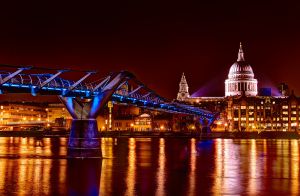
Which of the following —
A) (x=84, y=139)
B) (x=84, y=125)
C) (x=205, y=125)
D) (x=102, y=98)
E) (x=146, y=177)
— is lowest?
(x=146, y=177)

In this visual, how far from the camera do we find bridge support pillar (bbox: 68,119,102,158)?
66000 millimetres

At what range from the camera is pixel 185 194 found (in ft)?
131

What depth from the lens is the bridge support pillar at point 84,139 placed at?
217 feet

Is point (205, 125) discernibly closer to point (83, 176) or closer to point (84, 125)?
point (84, 125)

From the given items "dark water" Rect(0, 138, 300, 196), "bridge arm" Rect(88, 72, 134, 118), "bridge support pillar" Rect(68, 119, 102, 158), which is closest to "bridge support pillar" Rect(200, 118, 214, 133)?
"dark water" Rect(0, 138, 300, 196)


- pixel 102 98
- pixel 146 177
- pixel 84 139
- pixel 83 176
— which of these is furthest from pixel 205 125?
pixel 83 176

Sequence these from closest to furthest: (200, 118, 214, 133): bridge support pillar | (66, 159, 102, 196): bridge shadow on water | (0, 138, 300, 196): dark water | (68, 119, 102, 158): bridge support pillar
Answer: (66, 159, 102, 196): bridge shadow on water < (0, 138, 300, 196): dark water < (68, 119, 102, 158): bridge support pillar < (200, 118, 214, 133): bridge support pillar

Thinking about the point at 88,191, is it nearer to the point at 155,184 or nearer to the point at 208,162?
the point at 155,184

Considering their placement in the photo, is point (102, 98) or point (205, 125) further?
point (205, 125)

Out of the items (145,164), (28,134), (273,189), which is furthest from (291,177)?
(28,134)

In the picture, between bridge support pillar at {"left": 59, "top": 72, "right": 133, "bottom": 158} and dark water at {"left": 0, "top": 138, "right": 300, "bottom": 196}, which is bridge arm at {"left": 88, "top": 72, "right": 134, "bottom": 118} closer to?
bridge support pillar at {"left": 59, "top": 72, "right": 133, "bottom": 158}

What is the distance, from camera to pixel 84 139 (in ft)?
217

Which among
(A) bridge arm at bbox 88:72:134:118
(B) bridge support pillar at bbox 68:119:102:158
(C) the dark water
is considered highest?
(A) bridge arm at bbox 88:72:134:118

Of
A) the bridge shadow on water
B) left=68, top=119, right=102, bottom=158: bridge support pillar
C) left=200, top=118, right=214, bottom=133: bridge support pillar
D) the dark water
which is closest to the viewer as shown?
the bridge shadow on water
